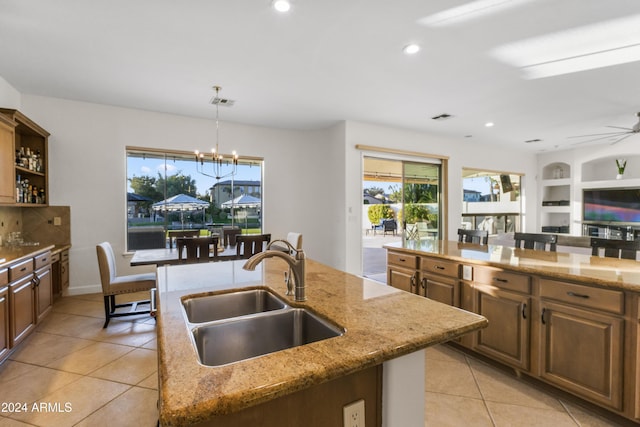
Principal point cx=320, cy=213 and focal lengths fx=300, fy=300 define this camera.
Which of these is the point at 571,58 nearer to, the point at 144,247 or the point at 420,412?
the point at 420,412

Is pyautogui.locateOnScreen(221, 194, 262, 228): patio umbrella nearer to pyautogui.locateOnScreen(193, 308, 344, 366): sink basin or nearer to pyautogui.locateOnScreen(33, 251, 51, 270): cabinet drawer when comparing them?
pyautogui.locateOnScreen(33, 251, 51, 270): cabinet drawer

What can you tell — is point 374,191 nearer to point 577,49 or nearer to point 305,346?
point 577,49

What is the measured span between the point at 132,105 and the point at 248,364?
15.7 ft

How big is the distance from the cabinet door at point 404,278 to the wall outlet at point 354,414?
2206 mm

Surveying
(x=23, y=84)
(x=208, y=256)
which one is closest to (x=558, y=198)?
(x=208, y=256)

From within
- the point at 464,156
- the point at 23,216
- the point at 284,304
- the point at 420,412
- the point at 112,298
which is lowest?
the point at 112,298

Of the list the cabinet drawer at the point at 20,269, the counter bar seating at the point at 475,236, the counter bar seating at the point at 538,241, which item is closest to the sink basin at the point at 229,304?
the cabinet drawer at the point at 20,269

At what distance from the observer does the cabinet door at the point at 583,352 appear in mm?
1765

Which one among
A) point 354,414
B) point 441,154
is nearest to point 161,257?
point 354,414

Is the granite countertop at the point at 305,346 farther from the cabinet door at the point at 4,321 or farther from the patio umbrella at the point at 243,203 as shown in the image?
the patio umbrella at the point at 243,203

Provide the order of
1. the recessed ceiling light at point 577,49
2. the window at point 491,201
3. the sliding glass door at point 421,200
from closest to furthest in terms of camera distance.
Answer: the recessed ceiling light at point 577,49 < the sliding glass door at point 421,200 < the window at point 491,201

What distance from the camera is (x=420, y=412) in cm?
105

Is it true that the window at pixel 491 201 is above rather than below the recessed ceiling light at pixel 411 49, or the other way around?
below

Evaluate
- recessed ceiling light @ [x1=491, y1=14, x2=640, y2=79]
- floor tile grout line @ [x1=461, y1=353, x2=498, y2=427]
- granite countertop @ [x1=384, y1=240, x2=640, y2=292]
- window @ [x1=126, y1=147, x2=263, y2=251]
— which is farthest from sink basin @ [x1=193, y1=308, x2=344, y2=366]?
window @ [x1=126, y1=147, x2=263, y2=251]
